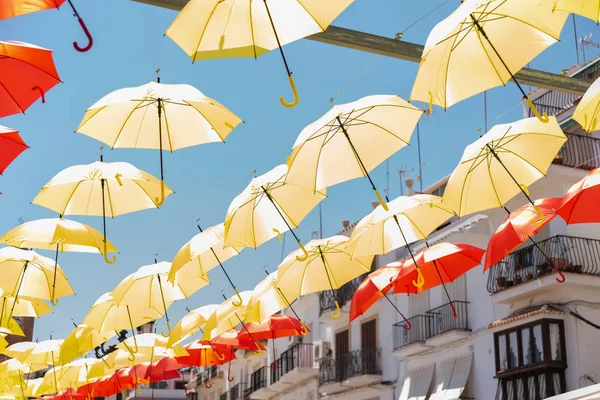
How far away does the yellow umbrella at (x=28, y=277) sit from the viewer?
16953mm

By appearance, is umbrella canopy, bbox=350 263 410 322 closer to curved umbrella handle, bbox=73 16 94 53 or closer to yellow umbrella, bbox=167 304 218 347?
yellow umbrella, bbox=167 304 218 347

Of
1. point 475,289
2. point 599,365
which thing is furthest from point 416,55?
point 475,289

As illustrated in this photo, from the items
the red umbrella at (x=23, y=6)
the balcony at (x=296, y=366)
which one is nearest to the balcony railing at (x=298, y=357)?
the balcony at (x=296, y=366)

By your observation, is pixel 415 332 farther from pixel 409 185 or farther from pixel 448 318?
pixel 409 185

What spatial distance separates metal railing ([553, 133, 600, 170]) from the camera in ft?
77.4

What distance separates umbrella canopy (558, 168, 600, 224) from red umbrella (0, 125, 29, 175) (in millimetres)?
7089

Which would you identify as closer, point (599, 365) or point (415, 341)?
point (599, 365)

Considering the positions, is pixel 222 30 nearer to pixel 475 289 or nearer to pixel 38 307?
pixel 38 307

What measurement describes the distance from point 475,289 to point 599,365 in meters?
4.93

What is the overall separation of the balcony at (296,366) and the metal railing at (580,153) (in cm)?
1711

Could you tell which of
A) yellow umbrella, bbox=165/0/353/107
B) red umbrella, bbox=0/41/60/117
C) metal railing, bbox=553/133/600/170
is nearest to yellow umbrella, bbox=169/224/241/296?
red umbrella, bbox=0/41/60/117

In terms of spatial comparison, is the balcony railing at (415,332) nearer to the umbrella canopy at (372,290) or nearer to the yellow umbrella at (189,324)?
the yellow umbrella at (189,324)

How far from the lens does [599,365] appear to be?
21906 mm

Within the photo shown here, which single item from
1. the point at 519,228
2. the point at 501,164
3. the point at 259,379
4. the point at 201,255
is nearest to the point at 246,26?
the point at 501,164
